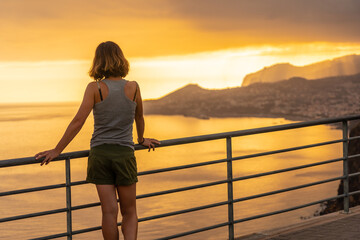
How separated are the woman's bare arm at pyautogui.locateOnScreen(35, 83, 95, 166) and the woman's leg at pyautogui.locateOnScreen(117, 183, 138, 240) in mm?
505

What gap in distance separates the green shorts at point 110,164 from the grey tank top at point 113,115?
0.05 meters

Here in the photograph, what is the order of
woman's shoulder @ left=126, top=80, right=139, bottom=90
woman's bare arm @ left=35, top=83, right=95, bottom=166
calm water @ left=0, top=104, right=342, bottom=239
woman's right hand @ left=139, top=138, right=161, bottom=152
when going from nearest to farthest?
1. woman's bare arm @ left=35, top=83, right=95, bottom=166
2. woman's shoulder @ left=126, top=80, right=139, bottom=90
3. woman's right hand @ left=139, top=138, right=161, bottom=152
4. calm water @ left=0, top=104, right=342, bottom=239

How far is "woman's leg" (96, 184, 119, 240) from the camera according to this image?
12.8ft

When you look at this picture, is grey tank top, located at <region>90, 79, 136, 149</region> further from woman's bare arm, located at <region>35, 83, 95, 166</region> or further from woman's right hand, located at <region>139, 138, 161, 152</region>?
woman's right hand, located at <region>139, 138, 161, 152</region>

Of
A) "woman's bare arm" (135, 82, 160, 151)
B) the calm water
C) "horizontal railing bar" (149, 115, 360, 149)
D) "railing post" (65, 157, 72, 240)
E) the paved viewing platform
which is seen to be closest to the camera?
"woman's bare arm" (135, 82, 160, 151)

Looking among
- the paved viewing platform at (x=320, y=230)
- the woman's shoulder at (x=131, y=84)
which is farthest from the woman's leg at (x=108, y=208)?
the paved viewing platform at (x=320, y=230)

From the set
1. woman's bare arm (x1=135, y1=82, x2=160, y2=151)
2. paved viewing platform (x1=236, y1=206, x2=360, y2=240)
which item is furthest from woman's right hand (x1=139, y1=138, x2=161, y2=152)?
paved viewing platform (x1=236, y1=206, x2=360, y2=240)

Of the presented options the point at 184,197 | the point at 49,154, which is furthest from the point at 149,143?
the point at 184,197

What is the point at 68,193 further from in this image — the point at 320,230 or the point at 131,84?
the point at 320,230

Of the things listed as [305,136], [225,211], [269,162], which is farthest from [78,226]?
[305,136]

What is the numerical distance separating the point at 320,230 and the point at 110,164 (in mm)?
2749

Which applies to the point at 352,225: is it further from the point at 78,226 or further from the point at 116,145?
the point at 78,226

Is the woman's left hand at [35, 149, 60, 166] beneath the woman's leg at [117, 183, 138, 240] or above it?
above

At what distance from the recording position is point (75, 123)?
3.79m
